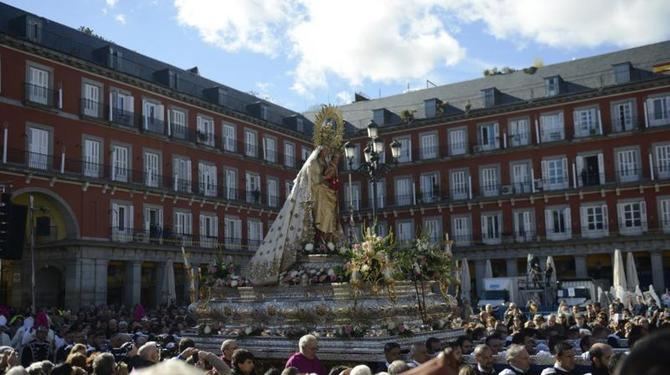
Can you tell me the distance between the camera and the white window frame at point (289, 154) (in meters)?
52.8

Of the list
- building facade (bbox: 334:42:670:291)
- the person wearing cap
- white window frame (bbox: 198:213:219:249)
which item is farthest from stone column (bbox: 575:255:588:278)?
the person wearing cap

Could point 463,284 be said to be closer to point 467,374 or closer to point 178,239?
point 178,239

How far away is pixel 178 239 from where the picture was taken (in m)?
41.5

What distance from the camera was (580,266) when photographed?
45.6 m

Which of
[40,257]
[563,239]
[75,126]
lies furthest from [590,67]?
[40,257]

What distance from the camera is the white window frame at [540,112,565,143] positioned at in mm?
47812

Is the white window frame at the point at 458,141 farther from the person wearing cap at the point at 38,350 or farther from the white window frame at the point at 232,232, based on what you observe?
the person wearing cap at the point at 38,350

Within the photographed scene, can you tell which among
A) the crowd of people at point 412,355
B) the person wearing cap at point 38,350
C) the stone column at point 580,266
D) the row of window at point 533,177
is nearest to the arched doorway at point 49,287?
the crowd of people at point 412,355

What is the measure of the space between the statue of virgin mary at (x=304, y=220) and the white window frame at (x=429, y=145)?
37.4m

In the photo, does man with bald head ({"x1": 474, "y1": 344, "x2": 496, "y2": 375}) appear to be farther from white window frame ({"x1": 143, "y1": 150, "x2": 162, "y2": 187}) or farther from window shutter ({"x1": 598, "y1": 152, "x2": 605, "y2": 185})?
window shutter ({"x1": 598, "y1": 152, "x2": 605, "y2": 185})

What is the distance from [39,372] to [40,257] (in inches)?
1198

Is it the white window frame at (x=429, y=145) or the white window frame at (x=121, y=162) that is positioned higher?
the white window frame at (x=429, y=145)

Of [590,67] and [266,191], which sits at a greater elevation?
[590,67]

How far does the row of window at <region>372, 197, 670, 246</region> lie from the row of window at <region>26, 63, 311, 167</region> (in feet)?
37.8
